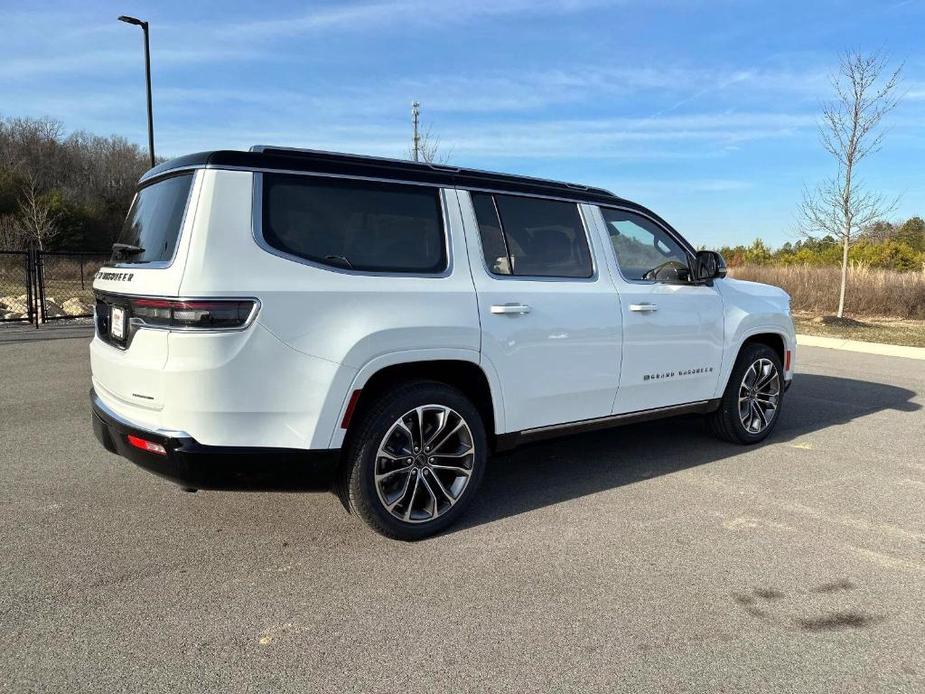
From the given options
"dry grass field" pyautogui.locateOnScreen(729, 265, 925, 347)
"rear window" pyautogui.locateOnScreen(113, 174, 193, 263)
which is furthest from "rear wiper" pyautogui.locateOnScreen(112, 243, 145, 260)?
"dry grass field" pyautogui.locateOnScreen(729, 265, 925, 347)

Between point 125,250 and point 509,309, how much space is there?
6.87 ft

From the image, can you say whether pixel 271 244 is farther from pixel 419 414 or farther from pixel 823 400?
pixel 823 400

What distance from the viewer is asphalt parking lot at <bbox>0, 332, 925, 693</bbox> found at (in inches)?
100

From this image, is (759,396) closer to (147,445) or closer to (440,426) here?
(440,426)

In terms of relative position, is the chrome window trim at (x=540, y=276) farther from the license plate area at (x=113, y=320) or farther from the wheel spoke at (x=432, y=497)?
the license plate area at (x=113, y=320)

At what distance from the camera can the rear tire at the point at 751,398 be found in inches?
214

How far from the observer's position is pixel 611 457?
5285mm

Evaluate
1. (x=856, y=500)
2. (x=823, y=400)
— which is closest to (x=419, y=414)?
(x=856, y=500)

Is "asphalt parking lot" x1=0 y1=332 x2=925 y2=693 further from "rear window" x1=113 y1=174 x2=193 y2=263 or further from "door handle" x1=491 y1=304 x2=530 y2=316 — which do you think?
"rear window" x1=113 y1=174 x2=193 y2=263

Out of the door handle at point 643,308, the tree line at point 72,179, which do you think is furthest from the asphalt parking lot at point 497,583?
the tree line at point 72,179

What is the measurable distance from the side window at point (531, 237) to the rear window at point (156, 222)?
159cm

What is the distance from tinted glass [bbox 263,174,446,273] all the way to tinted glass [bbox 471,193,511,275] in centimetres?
28

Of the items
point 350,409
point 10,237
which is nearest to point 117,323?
point 350,409

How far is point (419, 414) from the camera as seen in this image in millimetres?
3602
